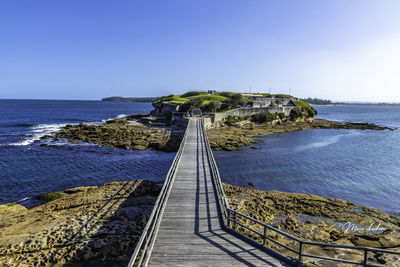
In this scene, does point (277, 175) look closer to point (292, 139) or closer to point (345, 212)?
point (345, 212)

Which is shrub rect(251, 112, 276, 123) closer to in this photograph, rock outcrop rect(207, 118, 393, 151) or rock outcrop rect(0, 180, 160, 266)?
rock outcrop rect(207, 118, 393, 151)

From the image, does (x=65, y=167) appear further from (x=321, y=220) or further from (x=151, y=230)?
(x=321, y=220)

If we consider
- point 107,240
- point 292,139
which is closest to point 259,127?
point 292,139

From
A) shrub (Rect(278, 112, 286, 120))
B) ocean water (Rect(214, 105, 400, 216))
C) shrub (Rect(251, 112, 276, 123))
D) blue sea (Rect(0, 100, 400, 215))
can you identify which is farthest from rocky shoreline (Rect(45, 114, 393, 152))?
shrub (Rect(278, 112, 286, 120))

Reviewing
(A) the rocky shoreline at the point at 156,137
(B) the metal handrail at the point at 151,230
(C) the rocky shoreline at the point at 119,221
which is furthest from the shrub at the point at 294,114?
(B) the metal handrail at the point at 151,230

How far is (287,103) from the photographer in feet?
281

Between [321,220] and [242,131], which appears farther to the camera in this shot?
[242,131]

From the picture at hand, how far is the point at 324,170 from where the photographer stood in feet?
90.6

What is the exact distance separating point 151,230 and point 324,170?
25.0m

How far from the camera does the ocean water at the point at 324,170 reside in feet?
69.1

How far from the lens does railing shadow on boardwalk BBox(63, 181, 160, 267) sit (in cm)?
1114

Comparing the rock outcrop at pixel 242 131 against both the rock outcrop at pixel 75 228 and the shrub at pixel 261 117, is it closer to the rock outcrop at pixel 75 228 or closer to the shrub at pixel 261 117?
the shrub at pixel 261 117

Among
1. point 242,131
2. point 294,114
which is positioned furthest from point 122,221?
point 294,114

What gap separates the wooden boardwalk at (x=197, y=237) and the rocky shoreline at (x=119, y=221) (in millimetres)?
3122
